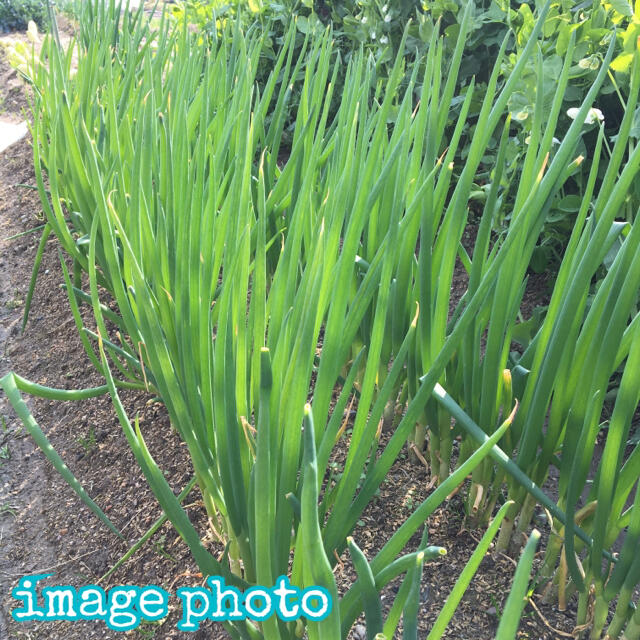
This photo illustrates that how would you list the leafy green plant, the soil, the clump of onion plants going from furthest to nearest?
the leafy green plant → the soil → the clump of onion plants

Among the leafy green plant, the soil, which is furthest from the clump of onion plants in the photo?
the leafy green plant

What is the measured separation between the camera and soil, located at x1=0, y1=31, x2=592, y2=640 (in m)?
1.01

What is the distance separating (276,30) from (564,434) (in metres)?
2.40

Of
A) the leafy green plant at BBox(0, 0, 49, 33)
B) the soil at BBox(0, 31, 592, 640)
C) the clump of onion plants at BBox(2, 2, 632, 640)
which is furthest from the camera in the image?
the leafy green plant at BBox(0, 0, 49, 33)

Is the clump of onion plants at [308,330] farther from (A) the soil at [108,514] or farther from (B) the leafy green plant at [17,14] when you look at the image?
(B) the leafy green plant at [17,14]

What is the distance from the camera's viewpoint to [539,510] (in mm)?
1080

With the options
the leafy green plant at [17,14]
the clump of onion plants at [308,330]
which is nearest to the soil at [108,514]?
the clump of onion plants at [308,330]

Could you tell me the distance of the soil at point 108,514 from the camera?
101 centimetres

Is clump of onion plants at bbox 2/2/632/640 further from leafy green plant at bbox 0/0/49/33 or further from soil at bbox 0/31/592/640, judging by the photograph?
leafy green plant at bbox 0/0/49/33

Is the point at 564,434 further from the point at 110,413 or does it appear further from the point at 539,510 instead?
the point at 110,413

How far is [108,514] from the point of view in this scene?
1304mm

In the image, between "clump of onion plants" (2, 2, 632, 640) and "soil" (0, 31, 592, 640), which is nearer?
"clump of onion plants" (2, 2, 632, 640)

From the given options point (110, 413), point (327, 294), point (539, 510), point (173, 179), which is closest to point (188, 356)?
point (327, 294)

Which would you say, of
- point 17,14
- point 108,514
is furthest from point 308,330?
point 17,14
